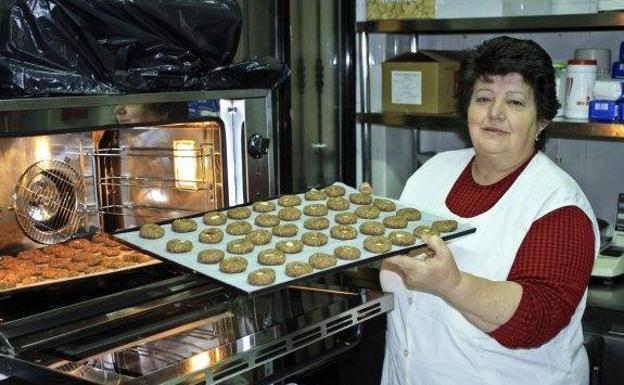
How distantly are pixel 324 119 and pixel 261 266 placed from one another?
1.33 meters

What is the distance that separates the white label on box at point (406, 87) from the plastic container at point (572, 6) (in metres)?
0.57

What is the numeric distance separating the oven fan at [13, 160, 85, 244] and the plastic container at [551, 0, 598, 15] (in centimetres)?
168

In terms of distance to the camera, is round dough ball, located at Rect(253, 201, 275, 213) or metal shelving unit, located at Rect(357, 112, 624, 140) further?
metal shelving unit, located at Rect(357, 112, 624, 140)

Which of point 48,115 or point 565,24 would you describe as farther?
point 565,24

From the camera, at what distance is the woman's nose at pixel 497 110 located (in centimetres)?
171

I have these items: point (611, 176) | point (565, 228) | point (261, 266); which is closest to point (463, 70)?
point (565, 228)

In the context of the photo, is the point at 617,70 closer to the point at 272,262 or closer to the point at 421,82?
the point at 421,82

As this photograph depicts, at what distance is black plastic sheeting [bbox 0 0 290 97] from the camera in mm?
1531

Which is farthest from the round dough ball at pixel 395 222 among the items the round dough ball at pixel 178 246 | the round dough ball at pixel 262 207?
the round dough ball at pixel 178 246

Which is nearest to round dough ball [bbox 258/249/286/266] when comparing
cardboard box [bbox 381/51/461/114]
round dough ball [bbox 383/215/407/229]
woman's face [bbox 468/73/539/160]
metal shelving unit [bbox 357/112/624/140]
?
round dough ball [bbox 383/215/407/229]

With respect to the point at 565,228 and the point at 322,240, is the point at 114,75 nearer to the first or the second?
the point at 322,240

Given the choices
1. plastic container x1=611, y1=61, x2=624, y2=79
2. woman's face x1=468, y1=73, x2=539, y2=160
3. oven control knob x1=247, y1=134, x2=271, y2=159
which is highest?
plastic container x1=611, y1=61, x2=624, y2=79

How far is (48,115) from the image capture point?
4.84ft

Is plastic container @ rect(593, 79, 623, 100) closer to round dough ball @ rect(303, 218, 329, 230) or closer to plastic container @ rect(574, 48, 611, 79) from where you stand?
plastic container @ rect(574, 48, 611, 79)
